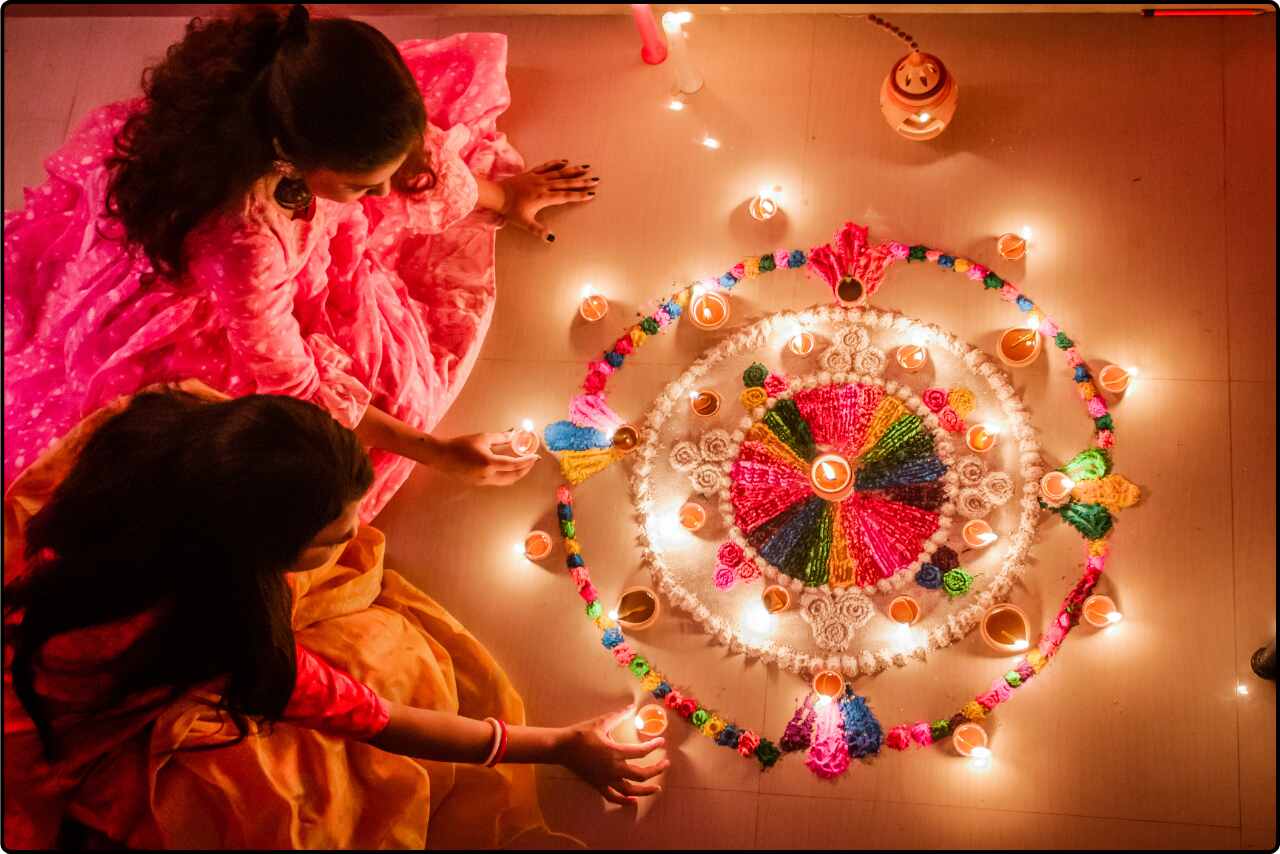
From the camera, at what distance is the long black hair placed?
1.25 meters

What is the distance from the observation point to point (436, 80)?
2.08m

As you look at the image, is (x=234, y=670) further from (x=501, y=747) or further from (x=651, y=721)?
(x=651, y=721)

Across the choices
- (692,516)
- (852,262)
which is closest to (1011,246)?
(852,262)

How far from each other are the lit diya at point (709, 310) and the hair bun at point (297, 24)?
946 mm

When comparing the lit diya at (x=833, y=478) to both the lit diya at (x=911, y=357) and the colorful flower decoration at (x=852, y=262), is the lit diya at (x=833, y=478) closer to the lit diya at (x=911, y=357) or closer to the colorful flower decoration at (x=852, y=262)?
the lit diya at (x=911, y=357)

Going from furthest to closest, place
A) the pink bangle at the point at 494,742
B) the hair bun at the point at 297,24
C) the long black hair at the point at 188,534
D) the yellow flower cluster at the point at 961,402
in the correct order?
the yellow flower cluster at the point at 961,402 < the pink bangle at the point at 494,742 < the hair bun at the point at 297,24 < the long black hair at the point at 188,534

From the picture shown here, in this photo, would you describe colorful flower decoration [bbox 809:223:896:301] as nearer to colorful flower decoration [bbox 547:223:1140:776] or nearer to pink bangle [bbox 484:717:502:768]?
colorful flower decoration [bbox 547:223:1140:776]

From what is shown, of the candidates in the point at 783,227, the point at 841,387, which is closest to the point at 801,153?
the point at 783,227

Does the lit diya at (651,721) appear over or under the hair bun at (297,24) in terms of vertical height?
under

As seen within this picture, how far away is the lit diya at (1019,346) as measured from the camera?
188cm

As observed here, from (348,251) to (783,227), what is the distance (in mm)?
963

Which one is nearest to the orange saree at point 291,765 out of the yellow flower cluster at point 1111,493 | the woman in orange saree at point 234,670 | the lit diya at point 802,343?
the woman in orange saree at point 234,670

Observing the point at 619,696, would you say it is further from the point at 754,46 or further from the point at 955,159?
the point at 754,46

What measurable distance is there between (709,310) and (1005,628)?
90cm
